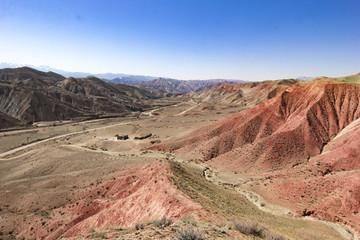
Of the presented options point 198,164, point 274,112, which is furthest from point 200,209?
point 274,112

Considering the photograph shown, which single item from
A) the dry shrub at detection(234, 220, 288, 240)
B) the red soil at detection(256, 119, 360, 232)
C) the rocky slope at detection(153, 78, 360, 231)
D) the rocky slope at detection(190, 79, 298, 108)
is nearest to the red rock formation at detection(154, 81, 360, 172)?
the rocky slope at detection(153, 78, 360, 231)

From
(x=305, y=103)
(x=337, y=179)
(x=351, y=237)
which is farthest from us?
(x=305, y=103)

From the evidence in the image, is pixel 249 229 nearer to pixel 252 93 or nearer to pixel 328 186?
pixel 328 186

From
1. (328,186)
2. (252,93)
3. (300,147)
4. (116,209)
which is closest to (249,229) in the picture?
(116,209)

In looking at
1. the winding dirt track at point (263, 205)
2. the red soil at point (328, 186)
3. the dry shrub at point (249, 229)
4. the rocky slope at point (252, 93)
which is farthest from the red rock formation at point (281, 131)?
the rocky slope at point (252, 93)

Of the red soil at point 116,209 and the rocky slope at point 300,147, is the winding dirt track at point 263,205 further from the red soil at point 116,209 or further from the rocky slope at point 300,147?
the red soil at point 116,209

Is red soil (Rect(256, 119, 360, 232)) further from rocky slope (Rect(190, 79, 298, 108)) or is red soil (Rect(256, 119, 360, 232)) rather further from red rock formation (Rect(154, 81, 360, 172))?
rocky slope (Rect(190, 79, 298, 108))

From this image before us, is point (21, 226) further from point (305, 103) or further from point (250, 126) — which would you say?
point (305, 103)

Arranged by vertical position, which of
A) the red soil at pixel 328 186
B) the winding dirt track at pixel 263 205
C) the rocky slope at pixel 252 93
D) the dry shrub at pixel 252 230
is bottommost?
the winding dirt track at pixel 263 205
